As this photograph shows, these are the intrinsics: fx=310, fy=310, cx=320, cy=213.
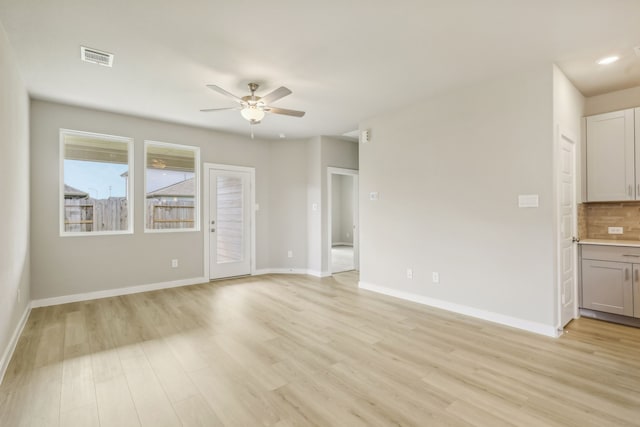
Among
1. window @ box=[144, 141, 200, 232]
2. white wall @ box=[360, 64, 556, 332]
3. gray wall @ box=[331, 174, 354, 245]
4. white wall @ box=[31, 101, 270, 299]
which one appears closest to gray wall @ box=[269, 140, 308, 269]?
white wall @ box=[31, 101, 270, 299]

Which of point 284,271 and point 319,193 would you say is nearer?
point 319,193

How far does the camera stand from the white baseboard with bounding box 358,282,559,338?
3.18 metres

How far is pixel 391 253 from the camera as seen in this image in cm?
462

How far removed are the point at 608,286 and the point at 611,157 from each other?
1.53 m

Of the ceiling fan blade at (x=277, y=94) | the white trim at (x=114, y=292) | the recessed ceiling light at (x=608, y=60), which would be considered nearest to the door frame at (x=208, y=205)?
the white trim at (x=114, y=292)

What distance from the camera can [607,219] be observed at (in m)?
4.00

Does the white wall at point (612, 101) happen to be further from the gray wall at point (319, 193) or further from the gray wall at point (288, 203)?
the gray wall at point (288, 203)

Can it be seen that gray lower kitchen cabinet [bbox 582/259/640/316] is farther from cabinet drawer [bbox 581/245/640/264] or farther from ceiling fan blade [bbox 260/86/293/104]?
ceiling fan blade [bbox 260/86/293/104]

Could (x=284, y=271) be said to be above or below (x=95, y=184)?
below

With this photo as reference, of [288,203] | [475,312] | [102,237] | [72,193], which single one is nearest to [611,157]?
[475,312]

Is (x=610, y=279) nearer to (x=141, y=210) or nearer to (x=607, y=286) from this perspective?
(x=607, y=286)

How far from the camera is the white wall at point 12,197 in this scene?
2.57 metres

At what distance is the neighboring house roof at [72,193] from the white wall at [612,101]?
22.9ft

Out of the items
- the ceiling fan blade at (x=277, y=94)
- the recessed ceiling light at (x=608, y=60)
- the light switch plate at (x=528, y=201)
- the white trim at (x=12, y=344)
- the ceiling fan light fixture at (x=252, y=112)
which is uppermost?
the recessed ceiling light at (x=608, y=60)
